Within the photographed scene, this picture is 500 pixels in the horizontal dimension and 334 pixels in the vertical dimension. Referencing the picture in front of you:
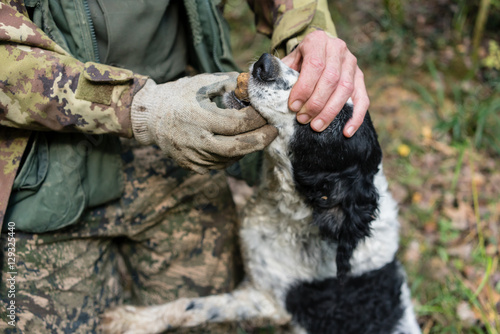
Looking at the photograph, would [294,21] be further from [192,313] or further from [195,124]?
[192,313]

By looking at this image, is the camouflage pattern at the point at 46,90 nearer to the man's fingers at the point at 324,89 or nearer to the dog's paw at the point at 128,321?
the man's fingers at the point at 324,89

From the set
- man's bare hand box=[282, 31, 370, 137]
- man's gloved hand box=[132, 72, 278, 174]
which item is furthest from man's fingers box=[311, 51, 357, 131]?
man's gloved hand box=[132, 72, 278, 174]

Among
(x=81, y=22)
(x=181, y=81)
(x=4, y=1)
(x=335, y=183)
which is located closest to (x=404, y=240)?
(x=335, y=183)

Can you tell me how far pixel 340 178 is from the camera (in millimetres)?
2381

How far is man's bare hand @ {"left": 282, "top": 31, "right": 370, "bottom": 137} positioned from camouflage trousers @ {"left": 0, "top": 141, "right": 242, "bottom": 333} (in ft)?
3.68

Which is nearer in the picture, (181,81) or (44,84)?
(44,84)

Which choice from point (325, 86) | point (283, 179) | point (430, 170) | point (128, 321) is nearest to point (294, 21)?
point (325, 86)

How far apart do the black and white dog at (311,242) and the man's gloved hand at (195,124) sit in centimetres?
16

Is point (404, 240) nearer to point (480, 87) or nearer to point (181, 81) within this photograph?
point (480, 87)

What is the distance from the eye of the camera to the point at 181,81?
6.95ft

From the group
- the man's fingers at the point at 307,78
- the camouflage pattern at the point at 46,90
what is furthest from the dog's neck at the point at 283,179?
the camouflage pattern at the point at 46,90

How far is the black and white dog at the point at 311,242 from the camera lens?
7.45 ft

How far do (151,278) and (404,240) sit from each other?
8.48 ft

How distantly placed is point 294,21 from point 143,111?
1.19 m
